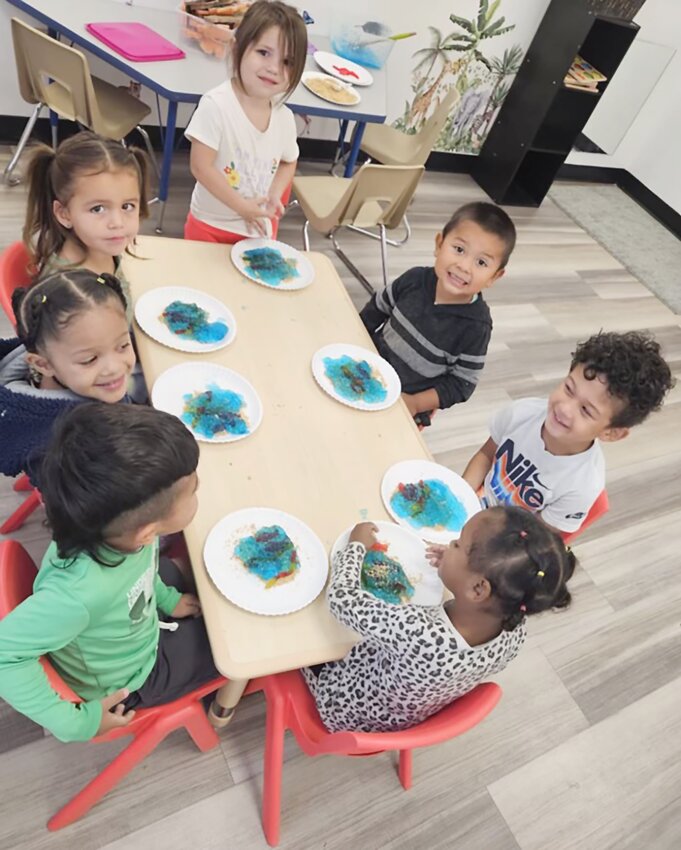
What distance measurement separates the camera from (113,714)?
41.8 inches

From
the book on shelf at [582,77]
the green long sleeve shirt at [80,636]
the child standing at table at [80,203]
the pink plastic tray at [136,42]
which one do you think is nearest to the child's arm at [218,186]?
the child standing at table at [80,203]

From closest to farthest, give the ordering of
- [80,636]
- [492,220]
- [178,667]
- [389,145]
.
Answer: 1. [80,636]
2. [178,667]
3. [492,220]
4. [389,145]

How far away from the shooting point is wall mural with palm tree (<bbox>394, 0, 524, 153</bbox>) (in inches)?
145

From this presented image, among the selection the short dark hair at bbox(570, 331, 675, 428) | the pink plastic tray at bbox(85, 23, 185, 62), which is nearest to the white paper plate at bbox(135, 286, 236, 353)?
the short dark hair at bbox(570, 331, 675, 428)

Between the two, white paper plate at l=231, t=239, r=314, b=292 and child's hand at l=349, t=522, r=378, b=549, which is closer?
child's hand at l=349, t=522, r=378, b=549

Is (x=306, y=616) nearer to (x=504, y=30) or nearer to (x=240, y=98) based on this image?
(x=240, y=98)

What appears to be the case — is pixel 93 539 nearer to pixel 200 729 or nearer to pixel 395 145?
pixel 200 729

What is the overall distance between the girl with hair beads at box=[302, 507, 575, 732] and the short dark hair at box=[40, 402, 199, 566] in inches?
15.6

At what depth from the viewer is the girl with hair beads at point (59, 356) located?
1.13 metres

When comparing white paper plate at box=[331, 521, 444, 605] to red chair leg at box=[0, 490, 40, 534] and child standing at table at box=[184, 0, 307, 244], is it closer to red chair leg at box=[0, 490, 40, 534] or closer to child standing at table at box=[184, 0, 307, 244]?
red chair leg at box=[0, 490, 40, 534]

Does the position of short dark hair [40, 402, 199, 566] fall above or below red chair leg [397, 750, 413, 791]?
above

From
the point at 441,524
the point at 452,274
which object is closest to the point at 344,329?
the point at 452,274

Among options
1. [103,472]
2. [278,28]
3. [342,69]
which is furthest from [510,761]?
[342,69]

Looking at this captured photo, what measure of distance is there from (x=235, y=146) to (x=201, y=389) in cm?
103
